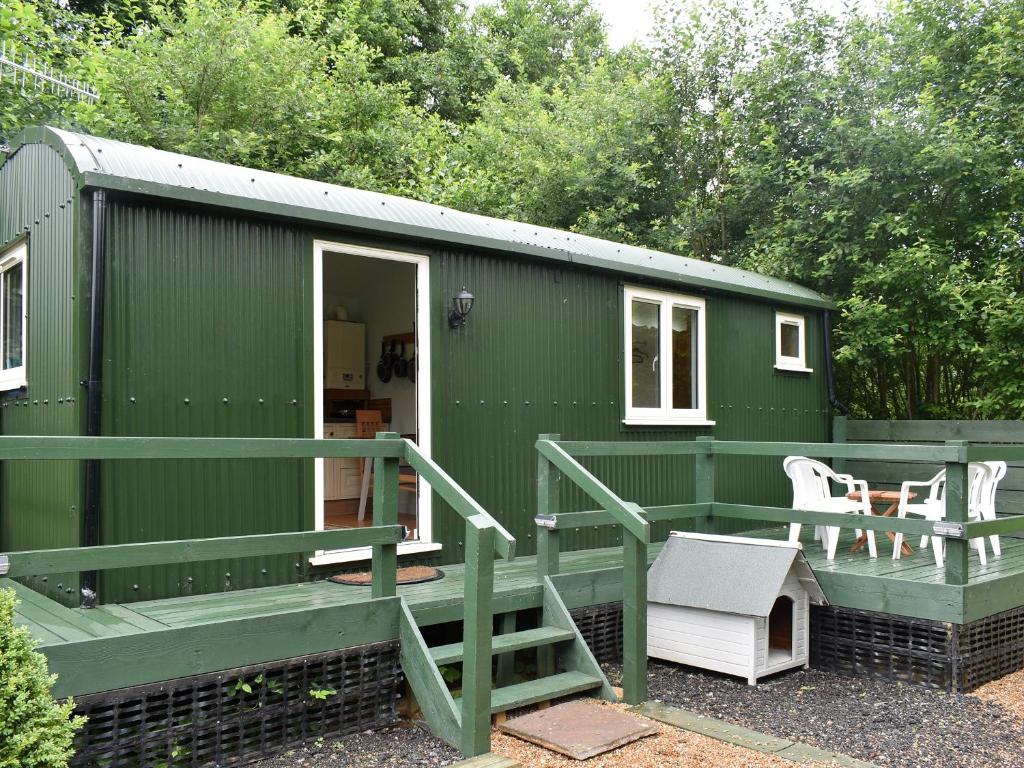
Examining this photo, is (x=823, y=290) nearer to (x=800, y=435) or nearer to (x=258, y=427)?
(x=800, y=435)

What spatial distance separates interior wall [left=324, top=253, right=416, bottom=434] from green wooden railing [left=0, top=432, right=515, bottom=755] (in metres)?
4.28

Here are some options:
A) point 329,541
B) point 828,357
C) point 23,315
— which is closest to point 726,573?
point 329,541

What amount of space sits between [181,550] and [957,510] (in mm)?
4085

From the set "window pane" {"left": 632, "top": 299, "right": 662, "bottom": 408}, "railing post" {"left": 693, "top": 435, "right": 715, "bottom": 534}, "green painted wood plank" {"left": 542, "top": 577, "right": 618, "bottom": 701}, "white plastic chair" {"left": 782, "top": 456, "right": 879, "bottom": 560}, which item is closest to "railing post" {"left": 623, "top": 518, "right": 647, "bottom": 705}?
"green painted wood plank" {"left": 542, "top": 577, "right": 618, "bottom": 701}

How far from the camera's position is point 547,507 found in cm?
488

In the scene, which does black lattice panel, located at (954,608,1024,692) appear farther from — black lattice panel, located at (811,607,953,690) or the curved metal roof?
the curved metal roof

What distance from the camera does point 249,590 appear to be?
15.2 feet

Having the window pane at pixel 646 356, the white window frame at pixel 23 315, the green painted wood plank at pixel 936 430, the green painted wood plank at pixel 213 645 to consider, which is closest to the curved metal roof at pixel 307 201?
the window pane at pixel 646 356

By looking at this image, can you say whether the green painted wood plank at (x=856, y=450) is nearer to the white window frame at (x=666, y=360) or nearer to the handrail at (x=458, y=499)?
the white window frame at (x=666, y=360)

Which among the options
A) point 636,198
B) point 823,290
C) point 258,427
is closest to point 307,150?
point 636,198

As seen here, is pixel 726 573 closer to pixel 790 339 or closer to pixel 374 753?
pixel 374 753

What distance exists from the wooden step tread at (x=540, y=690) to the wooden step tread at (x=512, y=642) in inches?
7.1

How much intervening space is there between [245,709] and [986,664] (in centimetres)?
422

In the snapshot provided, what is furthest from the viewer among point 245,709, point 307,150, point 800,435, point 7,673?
point 307,150
